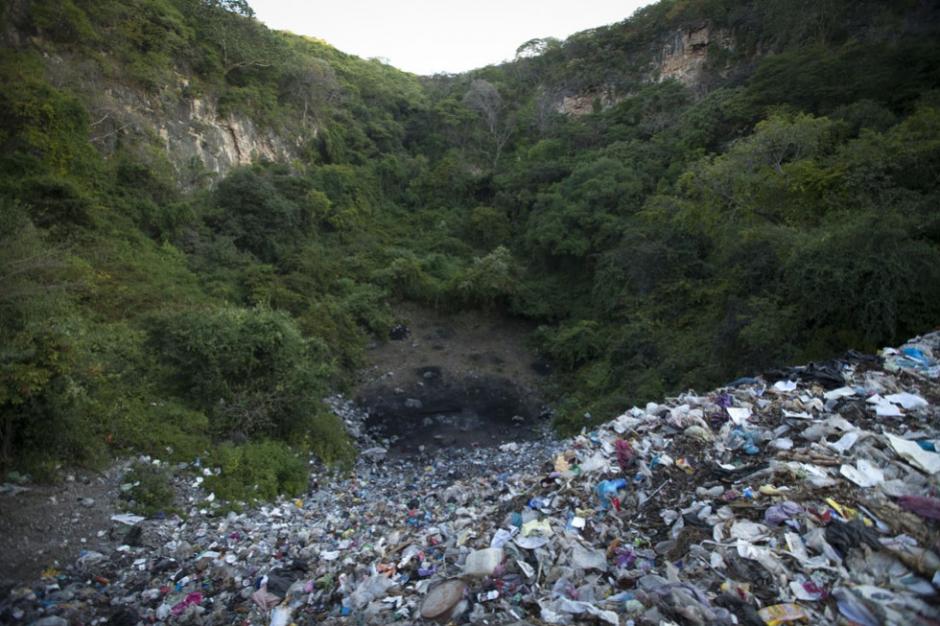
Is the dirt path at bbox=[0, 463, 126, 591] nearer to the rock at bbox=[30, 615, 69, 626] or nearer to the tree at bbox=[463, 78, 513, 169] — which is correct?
the rock at bbox=[30, 615, 69, 626]

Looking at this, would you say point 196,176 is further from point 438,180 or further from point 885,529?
point 885,529

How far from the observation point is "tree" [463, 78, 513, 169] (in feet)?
99.7

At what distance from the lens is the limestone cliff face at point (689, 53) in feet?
83.9

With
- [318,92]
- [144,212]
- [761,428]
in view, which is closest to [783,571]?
[761,428]

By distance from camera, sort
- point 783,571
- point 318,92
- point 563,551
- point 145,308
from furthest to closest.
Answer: point 318,92 < point 145,308 < point 563,551 < point 783,571

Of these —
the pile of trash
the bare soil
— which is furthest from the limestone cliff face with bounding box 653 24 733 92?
the pile of trash

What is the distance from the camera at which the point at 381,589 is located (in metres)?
4.23

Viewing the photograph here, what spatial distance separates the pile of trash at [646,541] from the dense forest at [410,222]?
6.72 ft

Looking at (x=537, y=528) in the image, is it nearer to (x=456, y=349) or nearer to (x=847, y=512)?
(x=847, y=512)

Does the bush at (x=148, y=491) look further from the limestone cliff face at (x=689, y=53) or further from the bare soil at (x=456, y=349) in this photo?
the limestone cliff face at (x=689, y=53)

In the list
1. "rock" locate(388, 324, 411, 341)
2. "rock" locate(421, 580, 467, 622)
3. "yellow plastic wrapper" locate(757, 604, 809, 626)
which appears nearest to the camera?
"yellow plastic wrapper" locate(757, 604, 809, 626)

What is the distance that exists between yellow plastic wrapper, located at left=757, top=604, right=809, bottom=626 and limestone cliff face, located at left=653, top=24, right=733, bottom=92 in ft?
86.6

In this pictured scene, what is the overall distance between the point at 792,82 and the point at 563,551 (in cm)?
1850

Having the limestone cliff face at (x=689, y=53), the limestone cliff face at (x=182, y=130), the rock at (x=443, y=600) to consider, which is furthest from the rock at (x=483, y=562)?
the limestone cliff face at (x=689, y=53)
